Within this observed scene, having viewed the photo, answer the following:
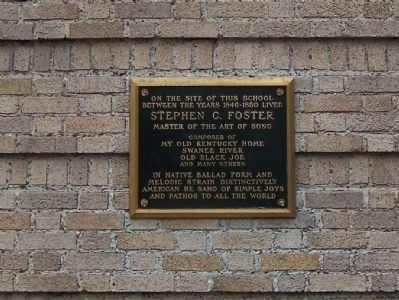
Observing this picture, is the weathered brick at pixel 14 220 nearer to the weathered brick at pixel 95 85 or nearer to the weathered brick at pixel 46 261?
the weathered brick at pixel 46 261

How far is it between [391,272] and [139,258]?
4.63 feet

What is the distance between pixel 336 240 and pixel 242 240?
20.7 inches

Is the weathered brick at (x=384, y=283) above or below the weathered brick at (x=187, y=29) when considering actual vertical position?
below

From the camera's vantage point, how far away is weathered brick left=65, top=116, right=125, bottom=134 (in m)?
3.53

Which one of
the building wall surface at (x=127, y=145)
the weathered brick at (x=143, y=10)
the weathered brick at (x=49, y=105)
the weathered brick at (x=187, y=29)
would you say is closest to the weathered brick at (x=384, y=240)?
the building wall surface at (x=127, y=145)

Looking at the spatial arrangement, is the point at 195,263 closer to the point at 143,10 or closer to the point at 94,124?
the point at 94,124

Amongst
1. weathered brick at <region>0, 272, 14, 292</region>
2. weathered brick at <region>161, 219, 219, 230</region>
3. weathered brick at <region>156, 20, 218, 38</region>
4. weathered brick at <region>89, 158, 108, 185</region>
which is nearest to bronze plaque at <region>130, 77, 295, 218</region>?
weathered brick at <region>161, 219, 219, 230</region>

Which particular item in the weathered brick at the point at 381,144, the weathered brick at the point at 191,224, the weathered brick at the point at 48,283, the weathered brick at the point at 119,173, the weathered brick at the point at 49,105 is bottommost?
the weathered brick at the point at 48,283

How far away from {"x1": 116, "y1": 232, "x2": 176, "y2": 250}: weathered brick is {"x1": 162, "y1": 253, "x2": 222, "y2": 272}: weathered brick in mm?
87

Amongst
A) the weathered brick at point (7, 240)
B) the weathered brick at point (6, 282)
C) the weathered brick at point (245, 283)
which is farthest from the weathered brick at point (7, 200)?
the weathered brick at point (245, 283)

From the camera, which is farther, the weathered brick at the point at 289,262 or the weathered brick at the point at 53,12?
the weathered brick at the point at 53,12

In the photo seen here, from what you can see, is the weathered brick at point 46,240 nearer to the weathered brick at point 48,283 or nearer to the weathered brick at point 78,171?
the weathered brick at point 48,283

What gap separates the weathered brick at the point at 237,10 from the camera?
356 cm

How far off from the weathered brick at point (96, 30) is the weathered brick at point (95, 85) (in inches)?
9.5
